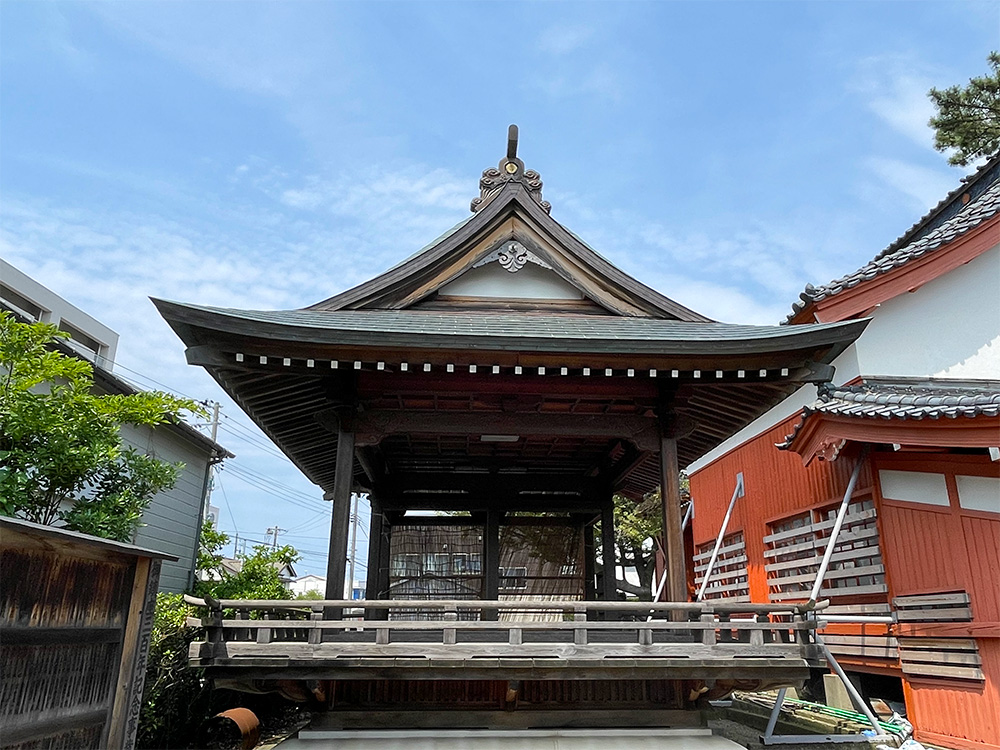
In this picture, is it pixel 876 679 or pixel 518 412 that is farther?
pixel 876 679

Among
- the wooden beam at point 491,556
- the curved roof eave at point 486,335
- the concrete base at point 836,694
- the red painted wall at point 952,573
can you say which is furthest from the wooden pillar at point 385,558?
the red painted wall at point 952,573

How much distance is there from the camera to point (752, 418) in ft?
30.1

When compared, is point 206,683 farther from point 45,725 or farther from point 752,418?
point 752,418

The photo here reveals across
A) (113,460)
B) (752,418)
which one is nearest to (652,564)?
(752,418)

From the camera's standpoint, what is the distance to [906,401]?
8375mm

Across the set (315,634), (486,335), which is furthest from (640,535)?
(315,634)

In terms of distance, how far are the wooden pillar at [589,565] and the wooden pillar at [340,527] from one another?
5.62m

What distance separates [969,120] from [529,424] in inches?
774

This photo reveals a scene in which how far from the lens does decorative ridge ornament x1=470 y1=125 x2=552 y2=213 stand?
9953mm

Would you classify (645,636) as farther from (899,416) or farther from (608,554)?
(608,554)

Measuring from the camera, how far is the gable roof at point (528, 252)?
9.13 m

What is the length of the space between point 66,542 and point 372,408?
13.7ft

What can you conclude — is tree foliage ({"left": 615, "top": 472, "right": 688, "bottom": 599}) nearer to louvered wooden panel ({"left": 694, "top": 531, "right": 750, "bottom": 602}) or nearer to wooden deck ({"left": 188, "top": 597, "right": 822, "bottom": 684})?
louvered wooden panel ({"left": 694, "top": 531, "right": 750, "bottom": 602})

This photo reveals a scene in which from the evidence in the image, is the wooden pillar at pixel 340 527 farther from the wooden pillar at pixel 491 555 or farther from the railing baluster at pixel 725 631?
the wooden pillar at pixel 491 555
